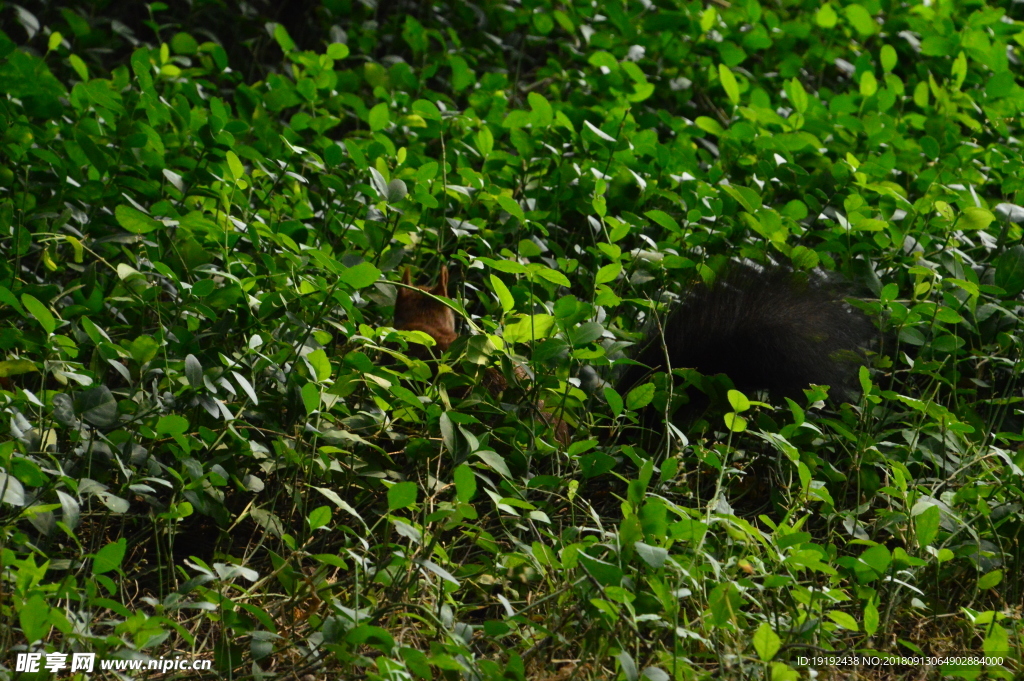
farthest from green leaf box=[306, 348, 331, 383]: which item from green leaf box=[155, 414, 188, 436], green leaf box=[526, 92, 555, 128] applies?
green leaf box=[526, 92, 555, 128]

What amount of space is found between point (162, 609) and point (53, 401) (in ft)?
1.57

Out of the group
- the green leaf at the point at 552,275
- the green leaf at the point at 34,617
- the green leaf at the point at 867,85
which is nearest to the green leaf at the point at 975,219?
the green leaf at the point at 867,85

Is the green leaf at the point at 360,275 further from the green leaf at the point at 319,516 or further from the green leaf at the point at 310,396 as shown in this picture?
the green leaf at the point at 319,516

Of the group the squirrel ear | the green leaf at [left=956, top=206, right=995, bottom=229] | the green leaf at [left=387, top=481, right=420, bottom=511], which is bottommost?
the squirrel ear

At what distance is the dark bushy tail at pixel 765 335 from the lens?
210 centimetres

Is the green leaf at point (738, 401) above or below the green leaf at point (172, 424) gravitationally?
above

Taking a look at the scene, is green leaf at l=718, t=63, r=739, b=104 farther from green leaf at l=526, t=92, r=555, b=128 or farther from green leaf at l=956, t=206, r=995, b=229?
green leaf at l=956, t=206, r=995, b=229

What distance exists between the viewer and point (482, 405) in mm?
2012

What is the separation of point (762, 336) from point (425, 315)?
802mm

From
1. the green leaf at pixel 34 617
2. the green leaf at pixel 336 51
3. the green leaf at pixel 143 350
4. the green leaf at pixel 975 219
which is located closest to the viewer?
the green leaf at pixel 34 617

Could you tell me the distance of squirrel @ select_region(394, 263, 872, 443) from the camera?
6.90 feet

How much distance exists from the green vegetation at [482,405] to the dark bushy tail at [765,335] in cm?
8

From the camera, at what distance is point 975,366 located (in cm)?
248

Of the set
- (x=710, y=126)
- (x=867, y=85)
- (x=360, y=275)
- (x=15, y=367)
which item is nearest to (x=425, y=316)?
(x=360, y=275)
